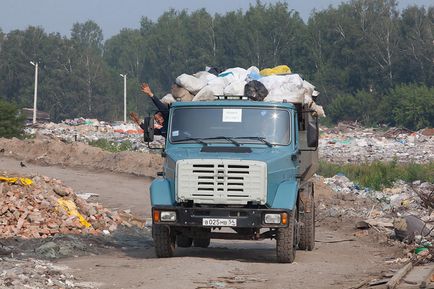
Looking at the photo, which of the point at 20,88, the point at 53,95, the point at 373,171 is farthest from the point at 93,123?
the point at 373,171

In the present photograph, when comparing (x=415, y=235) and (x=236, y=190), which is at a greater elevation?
(x=236, y=190)

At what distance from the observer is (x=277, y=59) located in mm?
107312

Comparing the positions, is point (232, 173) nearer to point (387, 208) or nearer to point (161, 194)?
point (161, 194)

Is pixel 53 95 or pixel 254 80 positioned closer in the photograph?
pixel 254 80

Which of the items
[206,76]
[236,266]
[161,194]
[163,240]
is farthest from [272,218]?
[206,76]

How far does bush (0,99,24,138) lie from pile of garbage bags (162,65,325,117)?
37448 mm

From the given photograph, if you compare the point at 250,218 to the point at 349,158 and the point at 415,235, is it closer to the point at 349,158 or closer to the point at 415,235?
the point at 415,235

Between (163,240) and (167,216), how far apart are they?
660mm

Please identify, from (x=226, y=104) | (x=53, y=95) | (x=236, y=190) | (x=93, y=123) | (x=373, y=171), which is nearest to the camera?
(x=236, y=190)

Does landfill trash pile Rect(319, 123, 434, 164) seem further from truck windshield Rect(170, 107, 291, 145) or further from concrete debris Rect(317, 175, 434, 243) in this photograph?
truck windshield Rect(170, 107, 291, 145)

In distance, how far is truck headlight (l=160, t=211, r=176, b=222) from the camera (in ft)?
47.5

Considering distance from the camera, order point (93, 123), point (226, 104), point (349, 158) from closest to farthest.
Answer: point (226, 104) < point (349, 158) < point (93, 123)

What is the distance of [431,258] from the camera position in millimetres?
14578

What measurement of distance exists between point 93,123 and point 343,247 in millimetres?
67801
